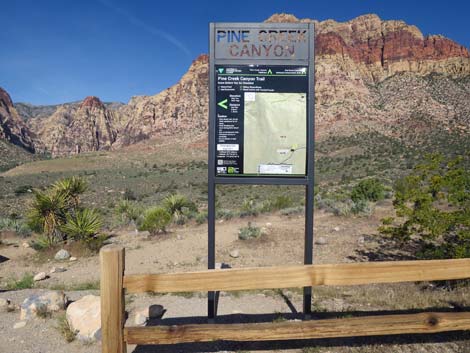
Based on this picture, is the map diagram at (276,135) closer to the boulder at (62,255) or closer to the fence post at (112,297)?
the fence post at (112,297)

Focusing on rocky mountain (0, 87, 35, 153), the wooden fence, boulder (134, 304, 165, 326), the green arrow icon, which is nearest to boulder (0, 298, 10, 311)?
boulder (134, 304, 165, 326)

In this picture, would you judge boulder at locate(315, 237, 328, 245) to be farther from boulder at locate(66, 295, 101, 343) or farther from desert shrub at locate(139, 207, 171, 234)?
boulder at locate(66, 295, 101, 343)

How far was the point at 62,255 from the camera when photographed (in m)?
8.55

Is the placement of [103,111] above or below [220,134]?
above

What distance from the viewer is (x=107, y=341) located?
2.50 meters

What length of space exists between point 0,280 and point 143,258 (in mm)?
3114

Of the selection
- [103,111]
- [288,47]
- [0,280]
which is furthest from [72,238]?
[103,111]

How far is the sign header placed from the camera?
3395 millimetres

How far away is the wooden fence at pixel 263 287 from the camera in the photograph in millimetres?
2494

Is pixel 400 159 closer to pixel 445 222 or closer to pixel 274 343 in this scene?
pixel 445 222

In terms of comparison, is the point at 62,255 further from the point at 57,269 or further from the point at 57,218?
the point at 57,218

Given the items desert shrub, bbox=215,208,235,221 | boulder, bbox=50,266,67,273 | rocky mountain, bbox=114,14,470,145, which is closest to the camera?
boulder, bbox=50,266,67,273

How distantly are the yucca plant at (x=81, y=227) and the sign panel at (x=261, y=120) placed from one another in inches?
290

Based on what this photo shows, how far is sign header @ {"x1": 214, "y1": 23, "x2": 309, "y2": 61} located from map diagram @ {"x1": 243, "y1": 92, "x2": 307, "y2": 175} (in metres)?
0.45
